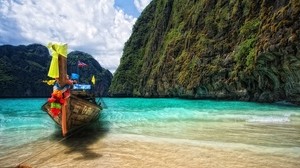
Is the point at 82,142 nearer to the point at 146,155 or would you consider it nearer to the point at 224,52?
the point at 146,155

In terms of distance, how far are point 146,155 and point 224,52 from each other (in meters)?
55.2

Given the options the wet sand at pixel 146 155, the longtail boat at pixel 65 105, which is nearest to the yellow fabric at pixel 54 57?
the longtail boat at pixel 65 105

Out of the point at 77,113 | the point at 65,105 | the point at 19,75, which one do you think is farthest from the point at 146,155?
the point at 19,75

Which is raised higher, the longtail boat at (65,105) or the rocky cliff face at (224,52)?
the rocky cliff face at (224,52)

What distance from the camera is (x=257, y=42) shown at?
159 ft

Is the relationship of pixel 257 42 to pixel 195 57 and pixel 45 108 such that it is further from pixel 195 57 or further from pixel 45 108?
pixel 45 108

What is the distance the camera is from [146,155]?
9461 mm

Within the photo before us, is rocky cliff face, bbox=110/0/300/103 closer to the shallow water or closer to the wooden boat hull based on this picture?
the shallow water

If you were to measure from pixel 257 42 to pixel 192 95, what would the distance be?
2691 centimetres

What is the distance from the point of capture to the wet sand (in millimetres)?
8383

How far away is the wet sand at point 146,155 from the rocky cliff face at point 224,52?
31160mm

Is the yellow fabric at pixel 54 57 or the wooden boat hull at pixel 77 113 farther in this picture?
the wooden boat hull at pixel 77 113

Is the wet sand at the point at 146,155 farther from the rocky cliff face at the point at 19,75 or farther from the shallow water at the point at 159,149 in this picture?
the rocky cliff face at the point at 19,75

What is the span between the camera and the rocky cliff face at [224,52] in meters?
41.0
